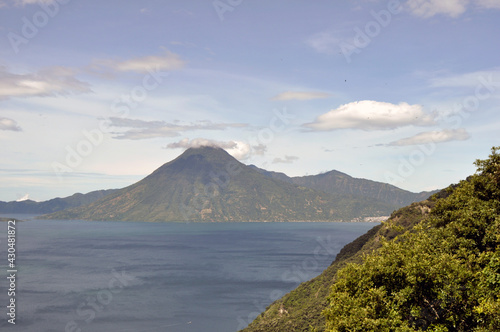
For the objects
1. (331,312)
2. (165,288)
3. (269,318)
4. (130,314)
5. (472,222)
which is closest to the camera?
(331,312)

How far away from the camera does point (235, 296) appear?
178 metres

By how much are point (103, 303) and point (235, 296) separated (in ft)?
197

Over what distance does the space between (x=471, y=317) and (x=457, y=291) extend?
2024mm

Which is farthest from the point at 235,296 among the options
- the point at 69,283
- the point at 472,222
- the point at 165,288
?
the point at 472,222

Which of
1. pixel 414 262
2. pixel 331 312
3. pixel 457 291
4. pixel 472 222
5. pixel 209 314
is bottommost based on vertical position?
pixel 209 314

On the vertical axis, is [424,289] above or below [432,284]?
below

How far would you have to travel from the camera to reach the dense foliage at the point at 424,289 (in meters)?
24.5

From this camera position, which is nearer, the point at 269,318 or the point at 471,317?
the point at 471,317

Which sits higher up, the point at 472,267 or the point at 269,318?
the point at 472,267

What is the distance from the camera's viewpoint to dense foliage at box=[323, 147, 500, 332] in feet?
80.3

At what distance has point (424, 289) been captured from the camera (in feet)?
86.2

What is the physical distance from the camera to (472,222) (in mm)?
33562

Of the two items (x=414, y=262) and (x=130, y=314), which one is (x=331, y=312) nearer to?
(x=414, y=262)

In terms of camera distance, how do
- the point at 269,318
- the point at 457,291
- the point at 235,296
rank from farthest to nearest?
1. the point at 235,296
2. the point at 269,318
3. the point at 457,291
